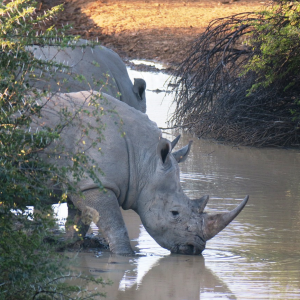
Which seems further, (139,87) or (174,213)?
(139,87)

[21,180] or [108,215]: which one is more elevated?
[21,180]

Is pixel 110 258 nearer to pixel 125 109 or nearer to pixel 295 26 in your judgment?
pixel 125 109

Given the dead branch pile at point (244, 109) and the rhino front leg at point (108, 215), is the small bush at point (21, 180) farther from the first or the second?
the dead branch pile at point (244, 109)

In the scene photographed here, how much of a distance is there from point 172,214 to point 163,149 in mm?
562

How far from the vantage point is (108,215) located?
19.5ft

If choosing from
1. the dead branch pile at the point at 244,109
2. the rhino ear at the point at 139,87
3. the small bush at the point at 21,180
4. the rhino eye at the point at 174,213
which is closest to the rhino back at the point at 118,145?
the rhino eye at the point at 174,213

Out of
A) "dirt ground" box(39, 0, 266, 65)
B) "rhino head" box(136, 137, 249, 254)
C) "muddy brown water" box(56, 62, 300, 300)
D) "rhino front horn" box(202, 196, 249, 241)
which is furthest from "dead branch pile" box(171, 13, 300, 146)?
"dirt ground" box(39, 0, 266, 65)

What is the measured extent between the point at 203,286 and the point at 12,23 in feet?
7.73

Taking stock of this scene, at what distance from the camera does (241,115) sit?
11.0 meters

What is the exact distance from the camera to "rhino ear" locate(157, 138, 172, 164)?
6.08 meters

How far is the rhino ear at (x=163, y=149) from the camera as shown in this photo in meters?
6.08

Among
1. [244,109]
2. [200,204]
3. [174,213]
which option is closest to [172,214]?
[174,213]

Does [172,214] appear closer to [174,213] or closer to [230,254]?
[174,213]

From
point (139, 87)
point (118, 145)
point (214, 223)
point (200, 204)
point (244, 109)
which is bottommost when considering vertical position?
point (244, 109)
